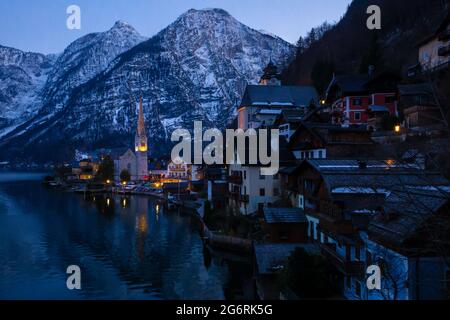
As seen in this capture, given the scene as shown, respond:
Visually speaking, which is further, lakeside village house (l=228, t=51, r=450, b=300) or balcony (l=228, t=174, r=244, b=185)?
balcony (l=228, t=174, r=244, b=185)

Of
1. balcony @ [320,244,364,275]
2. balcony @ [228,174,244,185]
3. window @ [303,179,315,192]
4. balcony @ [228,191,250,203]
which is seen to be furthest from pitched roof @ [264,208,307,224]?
balcony @ [228,174,244,185]

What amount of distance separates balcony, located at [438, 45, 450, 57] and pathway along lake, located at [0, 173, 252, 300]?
85.0ft

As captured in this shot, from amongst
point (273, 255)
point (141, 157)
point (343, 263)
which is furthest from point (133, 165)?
point (343, 263)

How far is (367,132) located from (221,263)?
46.7 ft

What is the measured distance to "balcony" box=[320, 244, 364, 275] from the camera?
14.9 meters

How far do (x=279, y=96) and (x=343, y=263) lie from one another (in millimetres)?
48912

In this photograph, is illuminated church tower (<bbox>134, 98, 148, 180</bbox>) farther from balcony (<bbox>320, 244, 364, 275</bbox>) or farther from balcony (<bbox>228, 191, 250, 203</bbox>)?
balcony (<bbox>320, 244, 364, 275</bbox>)

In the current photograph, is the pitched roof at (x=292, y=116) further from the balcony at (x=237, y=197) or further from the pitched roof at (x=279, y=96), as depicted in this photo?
the pitched roof at (x=279, y=96)

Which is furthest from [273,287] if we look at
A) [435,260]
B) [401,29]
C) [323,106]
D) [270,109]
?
[401,29]

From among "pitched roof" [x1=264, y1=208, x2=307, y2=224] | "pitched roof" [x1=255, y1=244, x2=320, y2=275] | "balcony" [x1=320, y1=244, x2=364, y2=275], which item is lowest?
"pitched roof" [x1=255, y1=244, x2=320, y2=275]

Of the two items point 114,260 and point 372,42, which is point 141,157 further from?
point 114,260

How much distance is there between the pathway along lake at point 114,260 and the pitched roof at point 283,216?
3.41 metres

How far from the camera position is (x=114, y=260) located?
2692 centimetres

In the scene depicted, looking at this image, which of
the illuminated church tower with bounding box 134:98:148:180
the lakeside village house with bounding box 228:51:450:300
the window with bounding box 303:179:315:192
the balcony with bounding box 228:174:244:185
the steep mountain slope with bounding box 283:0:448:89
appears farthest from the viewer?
the illuminated church tower with bounding box 134:98:148:180
